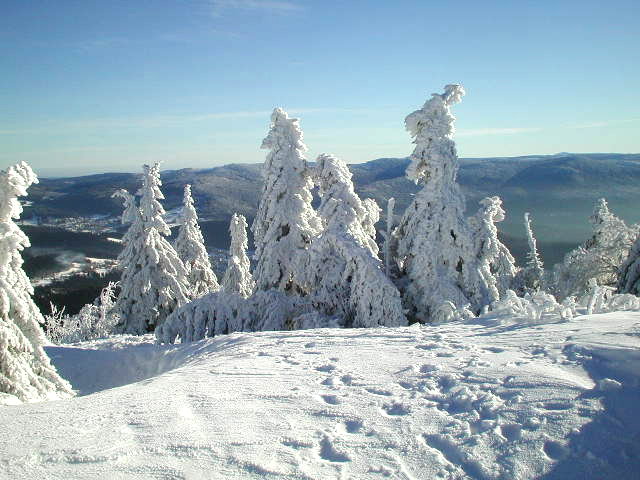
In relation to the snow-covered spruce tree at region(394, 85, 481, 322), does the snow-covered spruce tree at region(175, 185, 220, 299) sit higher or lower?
lower

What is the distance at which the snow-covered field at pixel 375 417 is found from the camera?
11.6 ft

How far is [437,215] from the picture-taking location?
13.9m

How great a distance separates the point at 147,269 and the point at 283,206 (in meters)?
10.7

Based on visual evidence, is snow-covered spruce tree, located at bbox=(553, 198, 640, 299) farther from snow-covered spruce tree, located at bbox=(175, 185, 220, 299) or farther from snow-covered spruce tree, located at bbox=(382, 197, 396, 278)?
snow-covered spruce tree, located at bbox=(175, 185, 220, 299)

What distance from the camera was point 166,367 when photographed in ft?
32.4

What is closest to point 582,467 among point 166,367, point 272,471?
point 272,471

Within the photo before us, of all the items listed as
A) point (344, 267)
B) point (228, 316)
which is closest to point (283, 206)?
point (344, 267)

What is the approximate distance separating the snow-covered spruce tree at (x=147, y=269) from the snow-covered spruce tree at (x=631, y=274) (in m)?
20.2

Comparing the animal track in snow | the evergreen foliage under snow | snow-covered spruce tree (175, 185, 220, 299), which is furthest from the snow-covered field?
snow-covered spruce tree (175, 185, 220, 299)

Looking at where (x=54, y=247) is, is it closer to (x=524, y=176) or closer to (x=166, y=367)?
(x=166, y=367)

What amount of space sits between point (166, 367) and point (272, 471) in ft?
23.9

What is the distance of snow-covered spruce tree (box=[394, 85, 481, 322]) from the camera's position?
13789mm

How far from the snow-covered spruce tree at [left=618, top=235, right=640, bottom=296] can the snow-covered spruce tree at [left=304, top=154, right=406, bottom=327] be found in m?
7.59

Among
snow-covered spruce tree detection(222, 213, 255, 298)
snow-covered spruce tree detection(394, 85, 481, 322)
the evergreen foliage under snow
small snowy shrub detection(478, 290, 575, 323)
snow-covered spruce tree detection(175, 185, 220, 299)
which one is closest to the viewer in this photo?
small snowy shrub detection(478, 290, 575, 323)
